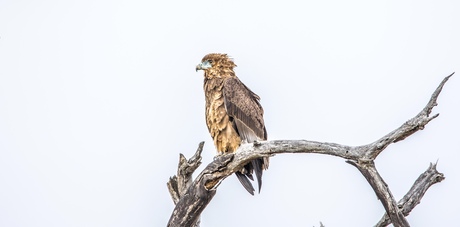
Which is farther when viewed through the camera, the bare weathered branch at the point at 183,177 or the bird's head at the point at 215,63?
the bird's head at the point at 215,63

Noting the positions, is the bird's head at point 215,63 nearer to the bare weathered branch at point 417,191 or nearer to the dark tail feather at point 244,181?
→ the dark tail feather at point 244,181

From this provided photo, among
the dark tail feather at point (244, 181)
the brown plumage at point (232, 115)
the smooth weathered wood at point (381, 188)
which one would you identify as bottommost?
the smooth weathered wood at point (381, 188)

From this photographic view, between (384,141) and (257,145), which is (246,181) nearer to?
(257,145)

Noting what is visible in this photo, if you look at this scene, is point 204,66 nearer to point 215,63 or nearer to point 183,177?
point 215,63

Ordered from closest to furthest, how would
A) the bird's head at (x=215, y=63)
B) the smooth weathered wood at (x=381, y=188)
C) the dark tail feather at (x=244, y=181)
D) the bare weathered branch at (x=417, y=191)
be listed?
the smooth weathered wood at (x=381, y=188), the bare weathered branch at (x=417, y=191), the dark tail feather at (x=244, y=181), the bird's head at (x=215, y=63)

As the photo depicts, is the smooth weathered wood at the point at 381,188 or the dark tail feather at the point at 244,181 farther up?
the dark tail feather at the point at 244,181

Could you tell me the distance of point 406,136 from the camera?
19.7 ft

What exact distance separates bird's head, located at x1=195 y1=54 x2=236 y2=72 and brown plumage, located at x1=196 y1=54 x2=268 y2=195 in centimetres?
24

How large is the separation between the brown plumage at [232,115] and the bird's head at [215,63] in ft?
0.78

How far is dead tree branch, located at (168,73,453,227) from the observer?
5973 mm

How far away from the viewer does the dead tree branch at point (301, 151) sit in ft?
19.6

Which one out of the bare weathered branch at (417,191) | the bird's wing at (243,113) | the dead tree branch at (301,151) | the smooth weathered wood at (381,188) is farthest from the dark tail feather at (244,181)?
the smooth weathered wood at (381,188)

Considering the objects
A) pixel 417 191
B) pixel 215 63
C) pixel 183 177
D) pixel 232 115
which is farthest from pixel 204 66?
pixel 417 191

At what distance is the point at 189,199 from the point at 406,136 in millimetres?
2508
